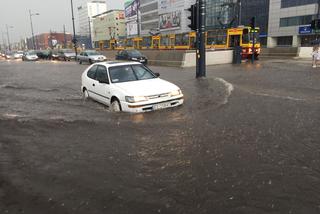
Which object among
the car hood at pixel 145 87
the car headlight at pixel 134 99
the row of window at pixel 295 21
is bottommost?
the car headlight at pixel 134 99

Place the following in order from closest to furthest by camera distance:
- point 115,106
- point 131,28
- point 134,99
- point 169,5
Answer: point 134,99 < point 115,106 < point 169,5 < point 131,28

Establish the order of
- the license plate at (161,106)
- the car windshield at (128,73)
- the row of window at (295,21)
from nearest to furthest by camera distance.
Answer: the license plate at (161,106) → the car windshield at (128,73) → the row of window at (295,21)

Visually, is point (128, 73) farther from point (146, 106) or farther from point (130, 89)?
point (146, 106)

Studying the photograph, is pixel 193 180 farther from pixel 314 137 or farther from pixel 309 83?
pixel 309 83

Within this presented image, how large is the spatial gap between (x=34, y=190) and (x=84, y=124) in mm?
3423

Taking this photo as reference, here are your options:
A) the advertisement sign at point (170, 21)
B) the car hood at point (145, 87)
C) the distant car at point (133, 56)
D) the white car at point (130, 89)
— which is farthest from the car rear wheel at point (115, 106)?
the advertisement sign at point (170, 21)

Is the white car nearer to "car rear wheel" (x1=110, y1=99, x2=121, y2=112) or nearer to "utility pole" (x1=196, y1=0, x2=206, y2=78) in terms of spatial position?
"car rear wheel" (x1=110, y1=99, x2=121, y2=112)

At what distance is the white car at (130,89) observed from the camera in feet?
25.5

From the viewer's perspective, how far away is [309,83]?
12.4 m

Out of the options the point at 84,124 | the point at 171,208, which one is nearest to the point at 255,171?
the point at 171,208

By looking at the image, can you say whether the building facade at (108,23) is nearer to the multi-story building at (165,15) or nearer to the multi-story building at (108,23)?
the multi-story building at (108,23)

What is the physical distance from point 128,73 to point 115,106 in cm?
126

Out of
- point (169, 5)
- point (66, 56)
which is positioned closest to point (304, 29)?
point (66, 56)

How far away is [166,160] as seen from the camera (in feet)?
16.1
